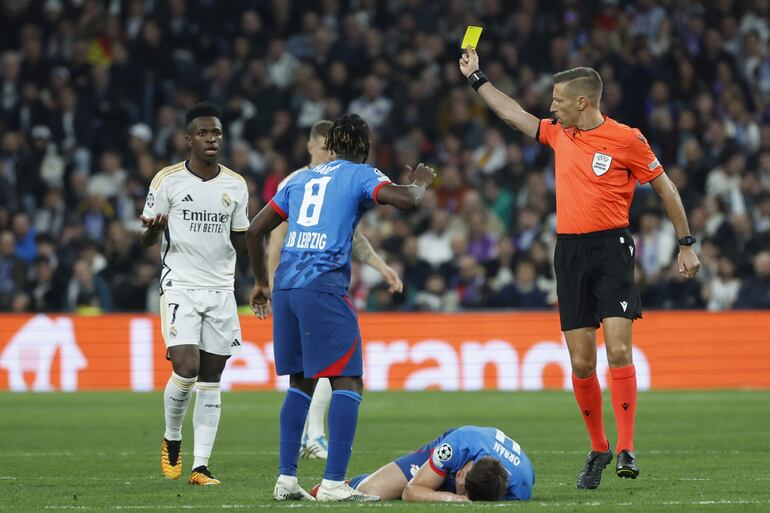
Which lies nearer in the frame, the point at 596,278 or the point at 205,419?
the point at 596,278

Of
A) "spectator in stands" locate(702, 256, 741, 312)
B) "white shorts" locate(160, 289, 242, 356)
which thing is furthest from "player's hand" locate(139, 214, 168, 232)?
"spectator in stands" locate(702, 256, 741, 312)

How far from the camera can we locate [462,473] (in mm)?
8391

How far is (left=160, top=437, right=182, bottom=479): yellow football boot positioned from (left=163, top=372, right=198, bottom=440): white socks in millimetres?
51

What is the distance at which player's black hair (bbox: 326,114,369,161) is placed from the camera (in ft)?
29.3

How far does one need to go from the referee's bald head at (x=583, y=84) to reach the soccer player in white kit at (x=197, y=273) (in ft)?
8.58

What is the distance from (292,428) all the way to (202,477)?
1.52 m

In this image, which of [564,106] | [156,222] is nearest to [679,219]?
[564,106]

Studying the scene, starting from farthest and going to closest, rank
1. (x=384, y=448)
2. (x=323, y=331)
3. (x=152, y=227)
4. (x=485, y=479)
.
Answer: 1. (x=384, y=448)
2. (x=152, y=227)
3. (x=323, y=331)
4. (x=485, y=479)

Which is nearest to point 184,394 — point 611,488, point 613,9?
point 611,488

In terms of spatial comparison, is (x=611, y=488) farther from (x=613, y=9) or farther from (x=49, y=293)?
(x=613, y=9)

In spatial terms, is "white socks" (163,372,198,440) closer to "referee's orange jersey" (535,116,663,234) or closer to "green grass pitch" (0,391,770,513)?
"green grass pitch" (0,391,770,513)

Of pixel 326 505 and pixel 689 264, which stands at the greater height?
pixel 689 264

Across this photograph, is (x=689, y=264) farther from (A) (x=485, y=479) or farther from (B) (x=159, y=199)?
(B) (x=159, y=199)

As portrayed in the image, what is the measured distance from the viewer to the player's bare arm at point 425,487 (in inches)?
332
